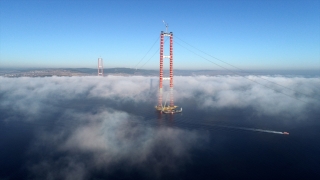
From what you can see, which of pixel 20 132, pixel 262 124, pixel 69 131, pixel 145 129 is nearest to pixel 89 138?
pixel 69 131

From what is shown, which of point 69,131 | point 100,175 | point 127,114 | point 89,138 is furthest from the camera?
point 127,114

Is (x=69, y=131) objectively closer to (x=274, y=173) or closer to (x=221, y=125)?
(x=221, y=125)

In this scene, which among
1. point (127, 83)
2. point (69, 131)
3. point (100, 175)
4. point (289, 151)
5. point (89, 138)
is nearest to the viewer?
point (100, 175)

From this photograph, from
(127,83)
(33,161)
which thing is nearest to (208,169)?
(33,161)

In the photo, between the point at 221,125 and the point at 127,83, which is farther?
the point at 127,83

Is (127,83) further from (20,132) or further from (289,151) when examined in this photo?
(289,151)

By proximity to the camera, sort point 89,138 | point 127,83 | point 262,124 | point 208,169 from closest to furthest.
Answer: point 208,169
point 89,138
point 262,124
point 127,83
